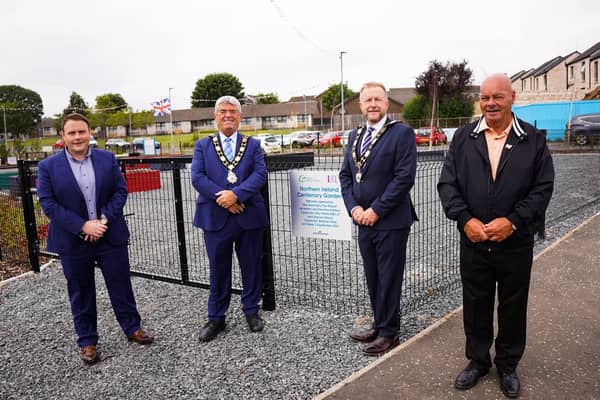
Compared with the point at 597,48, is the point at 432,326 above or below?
Answer: below

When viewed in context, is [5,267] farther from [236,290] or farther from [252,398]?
[252,398]

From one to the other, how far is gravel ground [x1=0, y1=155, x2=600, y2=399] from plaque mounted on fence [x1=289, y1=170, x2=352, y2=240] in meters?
0.82

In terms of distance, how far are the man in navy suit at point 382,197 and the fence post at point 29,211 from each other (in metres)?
4.51

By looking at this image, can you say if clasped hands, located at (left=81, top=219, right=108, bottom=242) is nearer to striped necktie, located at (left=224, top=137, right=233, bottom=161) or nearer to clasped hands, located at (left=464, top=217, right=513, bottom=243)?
striped necktie, located at (left=224, top=137, right=233, bottom=161)

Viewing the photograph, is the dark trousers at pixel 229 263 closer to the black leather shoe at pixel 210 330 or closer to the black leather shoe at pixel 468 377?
the black leather shoe at pixel 210 330

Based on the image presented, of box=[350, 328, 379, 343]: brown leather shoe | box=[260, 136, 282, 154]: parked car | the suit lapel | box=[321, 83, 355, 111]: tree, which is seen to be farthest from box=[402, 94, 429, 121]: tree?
the suit lapel

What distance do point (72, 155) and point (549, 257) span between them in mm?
5535

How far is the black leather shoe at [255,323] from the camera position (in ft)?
13.9

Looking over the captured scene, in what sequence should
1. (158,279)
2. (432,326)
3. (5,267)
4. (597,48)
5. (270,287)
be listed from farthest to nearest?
(597,48)
(5,267)
(158,279)
(270,287)
(432,326)

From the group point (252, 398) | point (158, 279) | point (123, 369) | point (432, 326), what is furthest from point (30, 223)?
point (432, 326)

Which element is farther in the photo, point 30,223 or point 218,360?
Answer: point 30,223

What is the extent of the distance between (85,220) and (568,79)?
186 ft

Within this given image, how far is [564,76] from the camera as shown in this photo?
5044 cm

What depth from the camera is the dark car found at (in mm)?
21638
